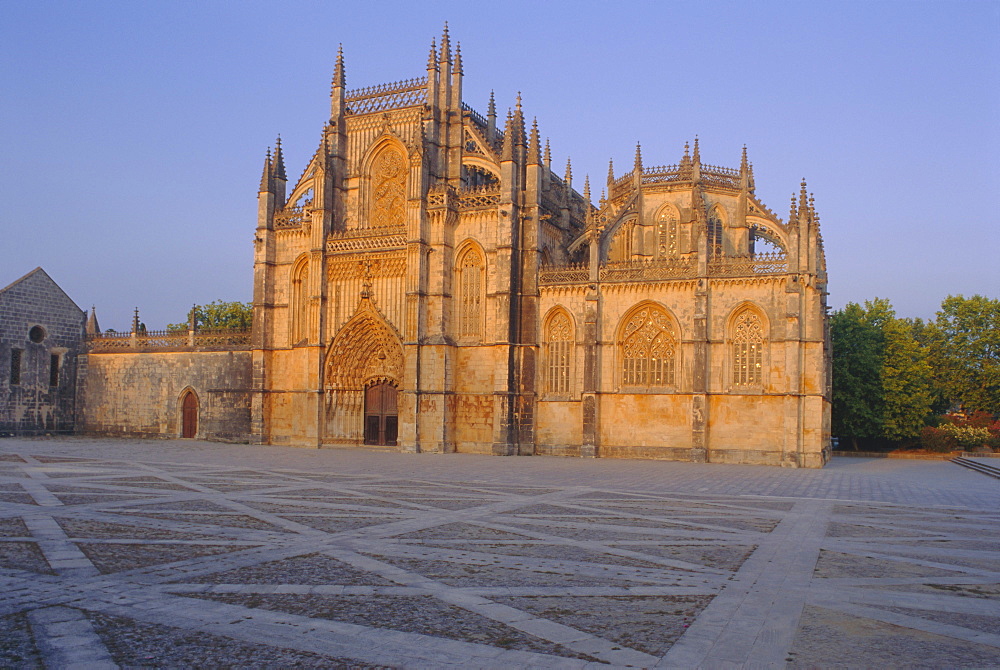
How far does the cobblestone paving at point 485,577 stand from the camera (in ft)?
22.9

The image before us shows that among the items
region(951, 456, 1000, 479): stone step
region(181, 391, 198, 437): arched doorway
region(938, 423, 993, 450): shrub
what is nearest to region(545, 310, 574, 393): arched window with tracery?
region(951, 456, 1000, 479): stone step

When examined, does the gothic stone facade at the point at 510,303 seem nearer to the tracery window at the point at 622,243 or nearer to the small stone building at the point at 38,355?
the tracery window at the point at 622,243

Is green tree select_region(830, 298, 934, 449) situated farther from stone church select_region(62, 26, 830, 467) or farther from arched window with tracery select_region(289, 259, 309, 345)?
arched window with tracery select_region(289, 259, 309, 345)

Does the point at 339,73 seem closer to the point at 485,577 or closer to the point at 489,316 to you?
the point at 489,316

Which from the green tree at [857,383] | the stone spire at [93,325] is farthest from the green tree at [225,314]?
the green tree at [857,383]

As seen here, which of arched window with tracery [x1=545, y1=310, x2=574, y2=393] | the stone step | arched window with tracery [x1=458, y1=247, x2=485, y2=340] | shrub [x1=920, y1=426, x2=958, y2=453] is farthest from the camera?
shrub [x1=920, y1=426, x2=958, y2=453]

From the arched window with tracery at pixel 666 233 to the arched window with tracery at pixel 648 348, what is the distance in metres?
9.11

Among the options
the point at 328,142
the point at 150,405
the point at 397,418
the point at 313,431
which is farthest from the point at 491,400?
the point at 150,405

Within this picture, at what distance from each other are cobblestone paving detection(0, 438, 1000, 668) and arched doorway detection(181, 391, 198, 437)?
24131 mm

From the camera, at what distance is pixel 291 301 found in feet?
135

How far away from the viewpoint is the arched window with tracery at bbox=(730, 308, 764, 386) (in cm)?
3266

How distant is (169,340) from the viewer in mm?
45125

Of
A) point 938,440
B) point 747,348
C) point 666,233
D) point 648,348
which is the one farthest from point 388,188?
point 938,440

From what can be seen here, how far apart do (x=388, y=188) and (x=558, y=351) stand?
12.0m
